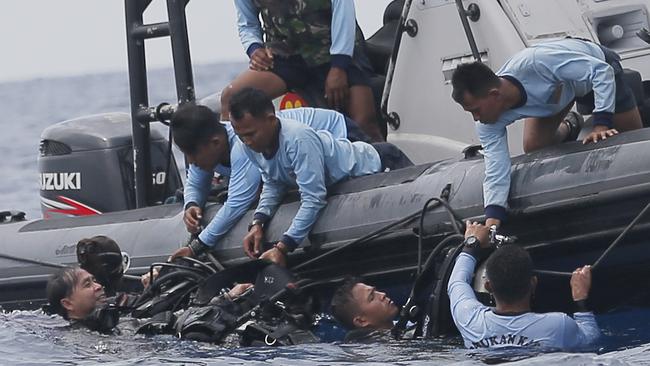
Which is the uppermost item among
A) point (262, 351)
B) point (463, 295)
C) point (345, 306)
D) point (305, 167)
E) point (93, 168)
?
point (305, 167)

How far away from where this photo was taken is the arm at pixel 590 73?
6586 millimetres

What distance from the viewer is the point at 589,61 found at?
21.7 feet

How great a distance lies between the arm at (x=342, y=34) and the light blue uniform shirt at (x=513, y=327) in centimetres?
185

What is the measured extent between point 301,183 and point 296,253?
32 cm

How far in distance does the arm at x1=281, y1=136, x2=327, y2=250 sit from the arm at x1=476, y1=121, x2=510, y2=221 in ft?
3.03

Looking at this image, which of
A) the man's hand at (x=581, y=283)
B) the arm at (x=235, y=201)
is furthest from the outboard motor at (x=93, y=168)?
the man's hand at (x=581, y=283)

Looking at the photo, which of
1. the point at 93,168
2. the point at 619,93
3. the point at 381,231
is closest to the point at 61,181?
the point at 93,168

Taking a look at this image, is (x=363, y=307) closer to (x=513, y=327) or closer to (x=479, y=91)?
(x=513, y=327)

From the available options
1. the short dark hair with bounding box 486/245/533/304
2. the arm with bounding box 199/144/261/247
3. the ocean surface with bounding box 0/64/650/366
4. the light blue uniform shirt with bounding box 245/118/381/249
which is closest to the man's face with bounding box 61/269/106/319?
the ocean surface with bounding box 0/64/650/366

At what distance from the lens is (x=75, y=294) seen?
7.56 metres

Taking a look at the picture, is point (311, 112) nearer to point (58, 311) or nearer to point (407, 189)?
point (407, 189)

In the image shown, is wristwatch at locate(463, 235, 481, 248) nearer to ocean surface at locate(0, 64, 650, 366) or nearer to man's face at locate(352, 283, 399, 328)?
ocean surface at locate(0, 64, 650, 366)

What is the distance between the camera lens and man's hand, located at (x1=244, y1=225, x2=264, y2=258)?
7.54 meters

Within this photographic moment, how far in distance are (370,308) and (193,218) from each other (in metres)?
1.41
